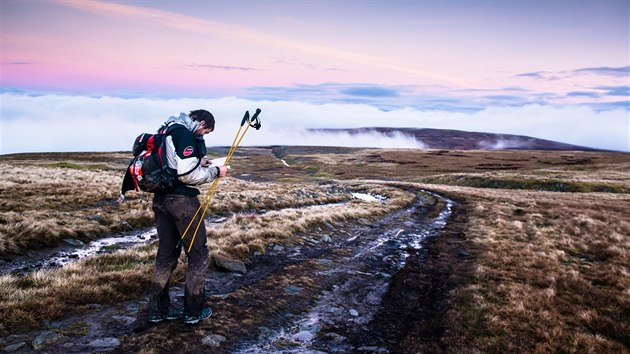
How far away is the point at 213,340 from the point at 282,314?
195 centimetres

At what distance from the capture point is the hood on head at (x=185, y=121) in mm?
6594

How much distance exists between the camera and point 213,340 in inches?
245

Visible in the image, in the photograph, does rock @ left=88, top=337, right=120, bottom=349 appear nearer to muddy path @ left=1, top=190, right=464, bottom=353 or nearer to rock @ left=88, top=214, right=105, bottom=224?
muddy path @ left=1, top=190, right=464, bottom=353

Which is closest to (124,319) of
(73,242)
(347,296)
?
(347,296)

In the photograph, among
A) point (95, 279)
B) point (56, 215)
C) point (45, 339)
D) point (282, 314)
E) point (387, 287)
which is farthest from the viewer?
point (56, 215)

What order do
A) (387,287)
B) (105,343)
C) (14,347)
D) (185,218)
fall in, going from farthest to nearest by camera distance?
(387,287), (185,218), (105,343), (14,347)

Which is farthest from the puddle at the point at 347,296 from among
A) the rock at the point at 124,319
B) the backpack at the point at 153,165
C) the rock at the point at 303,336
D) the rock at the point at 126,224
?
the rock at the point at 126,224

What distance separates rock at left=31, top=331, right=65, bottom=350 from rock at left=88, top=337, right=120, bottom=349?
0.53 m

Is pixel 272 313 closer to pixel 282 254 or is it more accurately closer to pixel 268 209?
pixel 282 254

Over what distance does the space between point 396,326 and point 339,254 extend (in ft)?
19.9

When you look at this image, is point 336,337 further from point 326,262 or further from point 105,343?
point 326,262

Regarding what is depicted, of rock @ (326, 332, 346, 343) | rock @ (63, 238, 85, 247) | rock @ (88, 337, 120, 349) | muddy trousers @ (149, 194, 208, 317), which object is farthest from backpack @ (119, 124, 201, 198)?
rock @ (63, 238, 85, 247)

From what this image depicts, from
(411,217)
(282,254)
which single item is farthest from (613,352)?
(411,217)

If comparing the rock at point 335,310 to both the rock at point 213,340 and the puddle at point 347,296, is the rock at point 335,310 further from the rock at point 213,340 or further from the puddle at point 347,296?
the rock at point 213,340
